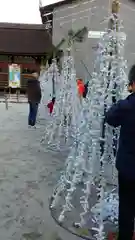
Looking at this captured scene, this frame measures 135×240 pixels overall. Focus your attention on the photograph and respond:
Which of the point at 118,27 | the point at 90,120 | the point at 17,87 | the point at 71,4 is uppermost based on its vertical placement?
the point at 71,4

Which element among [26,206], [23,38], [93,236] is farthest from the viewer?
[23,38]

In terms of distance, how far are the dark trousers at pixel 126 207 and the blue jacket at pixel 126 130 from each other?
97mm

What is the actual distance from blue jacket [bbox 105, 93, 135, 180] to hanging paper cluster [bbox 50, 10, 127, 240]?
88 cm

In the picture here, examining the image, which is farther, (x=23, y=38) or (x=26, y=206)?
(x=23, y=38)

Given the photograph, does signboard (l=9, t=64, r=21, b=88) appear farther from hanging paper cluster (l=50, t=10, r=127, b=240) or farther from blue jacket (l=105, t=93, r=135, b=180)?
blue jacket (l=105, t=93, r=135, b=180)

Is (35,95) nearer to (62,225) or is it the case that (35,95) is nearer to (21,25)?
(62,225)

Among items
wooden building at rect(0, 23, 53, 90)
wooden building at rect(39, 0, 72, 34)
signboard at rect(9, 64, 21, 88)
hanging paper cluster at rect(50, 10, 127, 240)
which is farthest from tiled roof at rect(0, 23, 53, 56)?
hanging paper cluster at rect(50, 10, 127, 240)

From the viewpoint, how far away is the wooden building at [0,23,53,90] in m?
24.1

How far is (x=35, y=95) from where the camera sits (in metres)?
9.73

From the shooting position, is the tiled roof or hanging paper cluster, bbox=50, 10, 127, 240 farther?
the tiled roof

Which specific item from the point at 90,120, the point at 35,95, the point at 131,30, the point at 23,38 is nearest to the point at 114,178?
the point at 90,120

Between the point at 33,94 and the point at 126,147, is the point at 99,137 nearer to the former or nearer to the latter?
the point at 126,147

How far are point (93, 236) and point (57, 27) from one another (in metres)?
19.2

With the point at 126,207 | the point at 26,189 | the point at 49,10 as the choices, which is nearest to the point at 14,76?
the point at 49,10
